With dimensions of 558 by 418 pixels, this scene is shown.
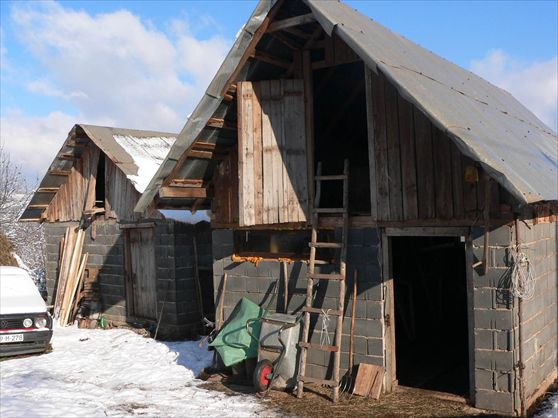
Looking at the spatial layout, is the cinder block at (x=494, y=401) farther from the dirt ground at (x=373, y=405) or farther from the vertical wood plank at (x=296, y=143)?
the vertical wood plank at (x=296, y=143)

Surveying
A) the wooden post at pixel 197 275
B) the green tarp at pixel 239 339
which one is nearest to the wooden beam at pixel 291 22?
the green tarp at pixel 239 339

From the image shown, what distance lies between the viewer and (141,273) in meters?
14.2

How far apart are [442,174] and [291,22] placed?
9.77ft

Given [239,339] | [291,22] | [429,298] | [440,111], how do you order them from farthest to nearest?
[429,298] → [239,339] → [291,22] → [440,111]

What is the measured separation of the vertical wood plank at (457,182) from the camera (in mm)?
7500

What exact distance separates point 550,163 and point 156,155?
10098 millimetres

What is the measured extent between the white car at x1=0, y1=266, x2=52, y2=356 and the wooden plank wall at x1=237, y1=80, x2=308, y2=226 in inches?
221

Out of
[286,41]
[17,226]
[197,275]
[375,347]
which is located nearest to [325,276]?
[375,347]

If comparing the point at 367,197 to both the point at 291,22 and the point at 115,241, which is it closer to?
the point at 291,22

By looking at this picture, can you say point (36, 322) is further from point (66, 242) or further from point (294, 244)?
point (294, 244)

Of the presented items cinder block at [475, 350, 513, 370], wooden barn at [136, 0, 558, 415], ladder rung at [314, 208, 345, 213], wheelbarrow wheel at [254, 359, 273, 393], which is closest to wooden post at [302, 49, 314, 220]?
wooden barn at [136, 0, 558, 415]

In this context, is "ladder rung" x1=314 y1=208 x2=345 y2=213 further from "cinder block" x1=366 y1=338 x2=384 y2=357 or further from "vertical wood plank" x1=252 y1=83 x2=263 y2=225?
"cinder block" x1=366 y1=338 x2=384 y2=357

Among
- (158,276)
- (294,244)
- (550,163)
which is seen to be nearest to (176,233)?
(158,276)

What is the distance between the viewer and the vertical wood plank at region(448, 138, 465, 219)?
7.50 metres
